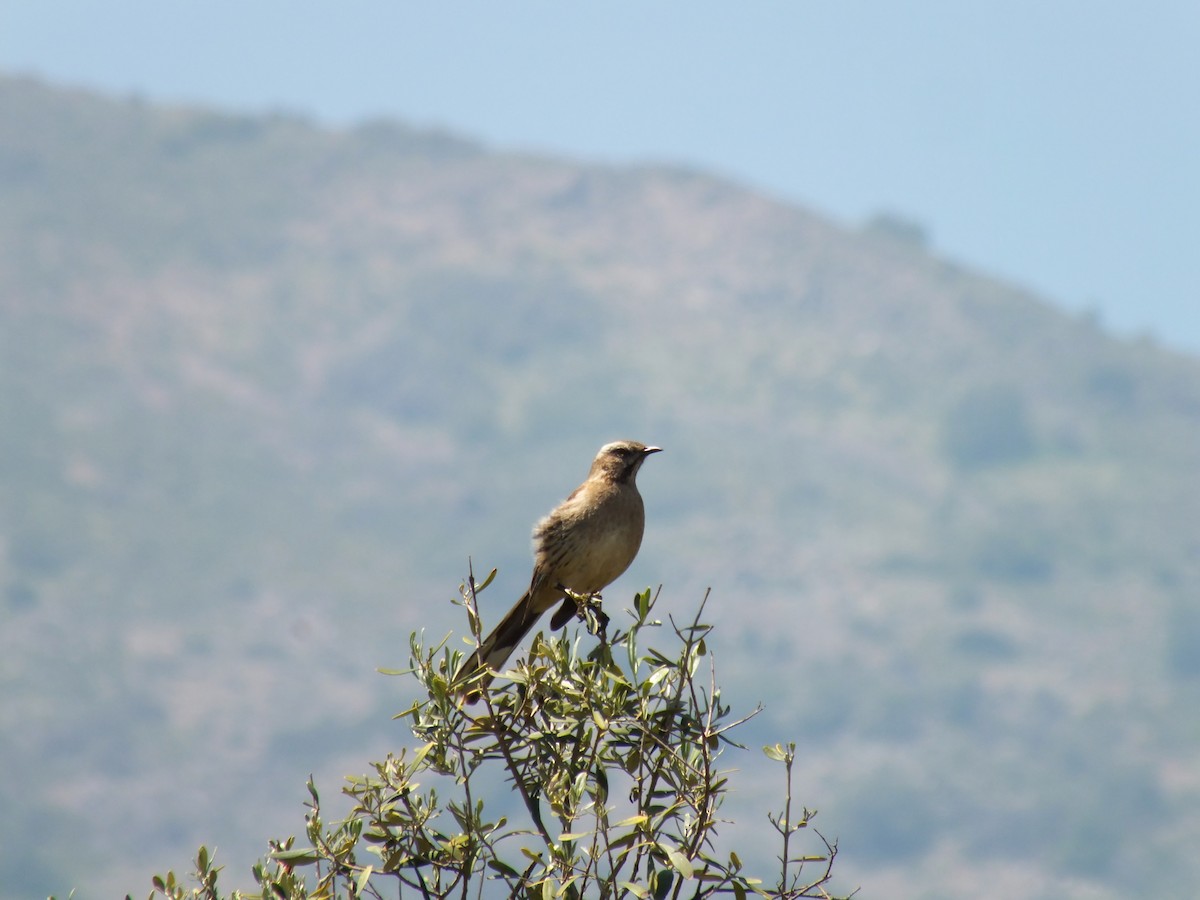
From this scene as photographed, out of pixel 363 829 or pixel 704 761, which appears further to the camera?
pixel 363 829

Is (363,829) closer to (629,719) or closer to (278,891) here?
(278,891)

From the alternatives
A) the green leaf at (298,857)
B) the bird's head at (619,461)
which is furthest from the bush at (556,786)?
the bird's head at (619,461)

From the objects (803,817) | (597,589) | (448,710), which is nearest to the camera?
(803,817)

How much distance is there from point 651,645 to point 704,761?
2.87 ft

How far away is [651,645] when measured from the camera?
797cm

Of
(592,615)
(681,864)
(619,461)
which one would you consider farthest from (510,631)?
(681,864)

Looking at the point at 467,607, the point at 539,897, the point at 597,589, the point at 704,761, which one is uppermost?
the point at 597,589

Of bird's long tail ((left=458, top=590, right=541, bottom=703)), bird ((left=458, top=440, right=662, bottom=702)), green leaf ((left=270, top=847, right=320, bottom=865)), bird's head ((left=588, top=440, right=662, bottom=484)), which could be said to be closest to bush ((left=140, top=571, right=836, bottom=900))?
green leaf ((left=270, top=847, right=320, bottom=865))

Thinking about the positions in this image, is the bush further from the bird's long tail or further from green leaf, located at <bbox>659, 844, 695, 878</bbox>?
the bird's long tail

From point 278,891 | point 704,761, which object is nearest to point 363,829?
point 278,891

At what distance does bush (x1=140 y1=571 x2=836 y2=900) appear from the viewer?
718 cm

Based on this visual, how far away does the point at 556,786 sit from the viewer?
7289 mm

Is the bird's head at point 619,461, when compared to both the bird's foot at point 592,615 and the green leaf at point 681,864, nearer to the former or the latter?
the bird's foot at point 592,615

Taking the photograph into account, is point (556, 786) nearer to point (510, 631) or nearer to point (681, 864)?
point (681, 864)
